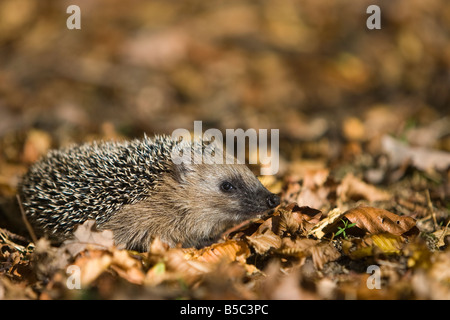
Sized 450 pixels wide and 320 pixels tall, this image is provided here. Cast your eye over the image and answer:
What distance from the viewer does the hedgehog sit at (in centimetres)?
546

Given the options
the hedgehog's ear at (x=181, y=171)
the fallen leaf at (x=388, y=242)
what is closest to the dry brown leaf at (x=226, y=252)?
the hedgehog's ear at (x=181, y=171)

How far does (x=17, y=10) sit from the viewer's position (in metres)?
14.0

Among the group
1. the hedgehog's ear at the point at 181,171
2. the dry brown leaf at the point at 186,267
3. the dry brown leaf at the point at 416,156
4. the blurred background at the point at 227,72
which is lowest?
the dry brown leaf at the point at 186,267

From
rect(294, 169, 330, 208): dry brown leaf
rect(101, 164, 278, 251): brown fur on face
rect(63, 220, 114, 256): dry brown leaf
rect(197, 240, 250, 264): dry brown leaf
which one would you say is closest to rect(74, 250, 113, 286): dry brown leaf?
rect(63, 220, 114, 256): dry brown leaf

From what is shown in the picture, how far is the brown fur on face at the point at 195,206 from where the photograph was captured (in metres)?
5.64

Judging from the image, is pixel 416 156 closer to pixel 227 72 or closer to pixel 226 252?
pixel 226 252

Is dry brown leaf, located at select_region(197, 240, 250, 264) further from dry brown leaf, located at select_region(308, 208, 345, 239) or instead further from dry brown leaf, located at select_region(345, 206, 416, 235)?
dry brown leaf, located at select_region(345, 206, 416, 235)

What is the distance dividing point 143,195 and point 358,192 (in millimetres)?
3184

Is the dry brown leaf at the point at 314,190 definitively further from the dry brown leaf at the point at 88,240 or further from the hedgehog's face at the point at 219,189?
the dry brown leaf at the point at 88,240

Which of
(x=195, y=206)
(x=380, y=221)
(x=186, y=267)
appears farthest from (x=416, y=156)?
(x=186, y=267)

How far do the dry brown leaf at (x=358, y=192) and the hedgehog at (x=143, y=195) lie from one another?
141 centimetres

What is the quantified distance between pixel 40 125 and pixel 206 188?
542 centimetres

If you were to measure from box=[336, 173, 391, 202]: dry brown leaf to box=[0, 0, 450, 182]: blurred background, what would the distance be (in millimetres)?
2013
